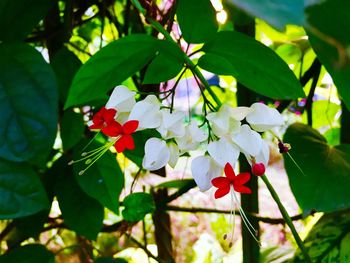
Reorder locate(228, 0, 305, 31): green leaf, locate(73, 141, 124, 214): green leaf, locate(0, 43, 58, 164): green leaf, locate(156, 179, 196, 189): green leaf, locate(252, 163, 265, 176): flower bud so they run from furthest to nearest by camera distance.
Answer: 1. locate(156, 179, 196, 189): green leaf
2. locate(73, 141, 124, 214): green leaf
3. locate(0, 43, 58, 164): green leaf
4. locate(252, 163, 265, 176): flower bud
5. locate(228, 0, 305, 31): green leaf

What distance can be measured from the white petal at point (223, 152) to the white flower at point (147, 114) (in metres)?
0.05

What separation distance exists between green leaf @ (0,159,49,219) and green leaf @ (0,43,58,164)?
0.03 meters

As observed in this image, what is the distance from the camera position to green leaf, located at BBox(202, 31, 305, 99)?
1.34 feet

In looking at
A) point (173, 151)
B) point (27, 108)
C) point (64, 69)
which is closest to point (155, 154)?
point (173, 151)

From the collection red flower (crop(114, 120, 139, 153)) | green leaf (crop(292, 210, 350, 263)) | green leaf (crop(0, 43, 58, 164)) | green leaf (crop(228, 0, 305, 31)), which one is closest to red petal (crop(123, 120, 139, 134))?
red flower (crop(114, 120, 139, 153))

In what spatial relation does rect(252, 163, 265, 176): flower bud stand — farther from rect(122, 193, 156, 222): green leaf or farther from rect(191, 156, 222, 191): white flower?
rect(122, 193, 156, 222): green leaf

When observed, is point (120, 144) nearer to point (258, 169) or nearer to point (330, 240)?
point (258, 169)

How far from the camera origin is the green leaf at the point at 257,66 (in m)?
0.41

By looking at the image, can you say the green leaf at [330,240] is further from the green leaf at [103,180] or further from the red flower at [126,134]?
the red flower at [126,134]

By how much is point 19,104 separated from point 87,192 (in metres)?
0.13

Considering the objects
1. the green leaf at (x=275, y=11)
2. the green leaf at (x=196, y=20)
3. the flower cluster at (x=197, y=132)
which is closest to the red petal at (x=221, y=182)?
the flower cluster at (x=197, y=132)

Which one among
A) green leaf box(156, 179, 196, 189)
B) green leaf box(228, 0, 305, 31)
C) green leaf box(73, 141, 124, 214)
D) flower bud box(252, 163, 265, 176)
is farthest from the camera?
green leaf box(156, 179, 196, 189)

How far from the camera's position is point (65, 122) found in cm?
64

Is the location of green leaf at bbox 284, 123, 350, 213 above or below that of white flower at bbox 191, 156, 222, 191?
below
